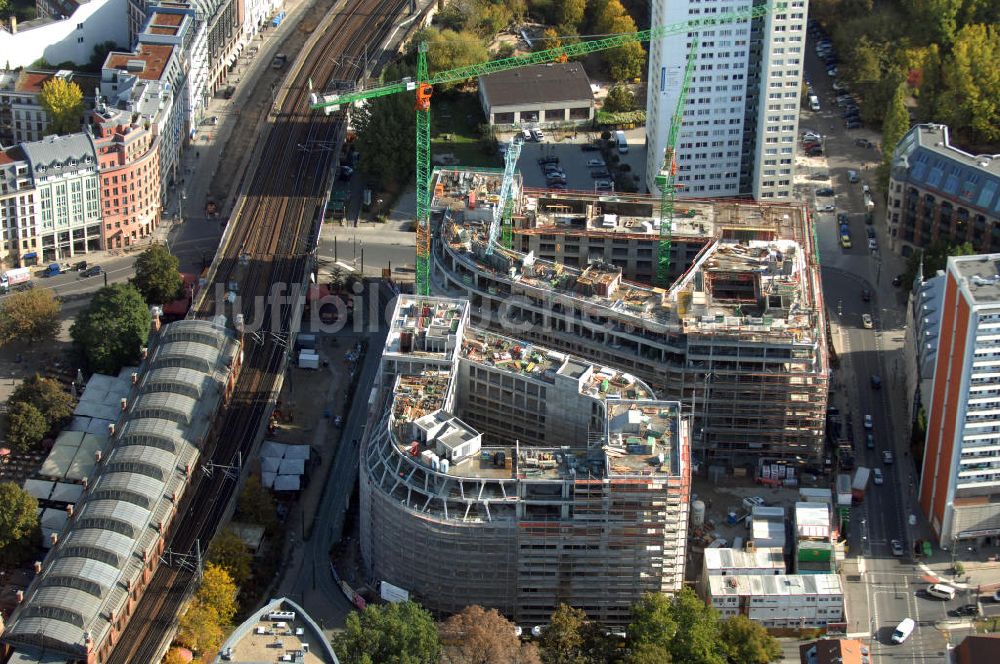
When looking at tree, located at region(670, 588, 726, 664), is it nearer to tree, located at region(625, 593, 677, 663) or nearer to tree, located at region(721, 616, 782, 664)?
tree, located at region(625, 593, 677, 663)

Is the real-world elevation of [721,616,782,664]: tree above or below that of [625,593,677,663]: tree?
below

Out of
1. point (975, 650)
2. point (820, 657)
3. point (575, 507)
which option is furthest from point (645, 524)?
point (975, 650)

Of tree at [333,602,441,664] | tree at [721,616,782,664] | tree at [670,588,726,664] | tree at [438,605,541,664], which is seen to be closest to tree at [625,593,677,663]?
tree at [670,588,726,664]

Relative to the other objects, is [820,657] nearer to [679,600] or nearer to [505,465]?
[679,600]

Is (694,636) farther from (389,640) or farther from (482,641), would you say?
(389,640)

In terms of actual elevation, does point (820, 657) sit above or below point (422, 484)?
below

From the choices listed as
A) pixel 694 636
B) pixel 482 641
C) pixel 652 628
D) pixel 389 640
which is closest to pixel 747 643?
pixel 694 636

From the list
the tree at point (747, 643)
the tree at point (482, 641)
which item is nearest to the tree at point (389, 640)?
the tree at point (482, 641)
